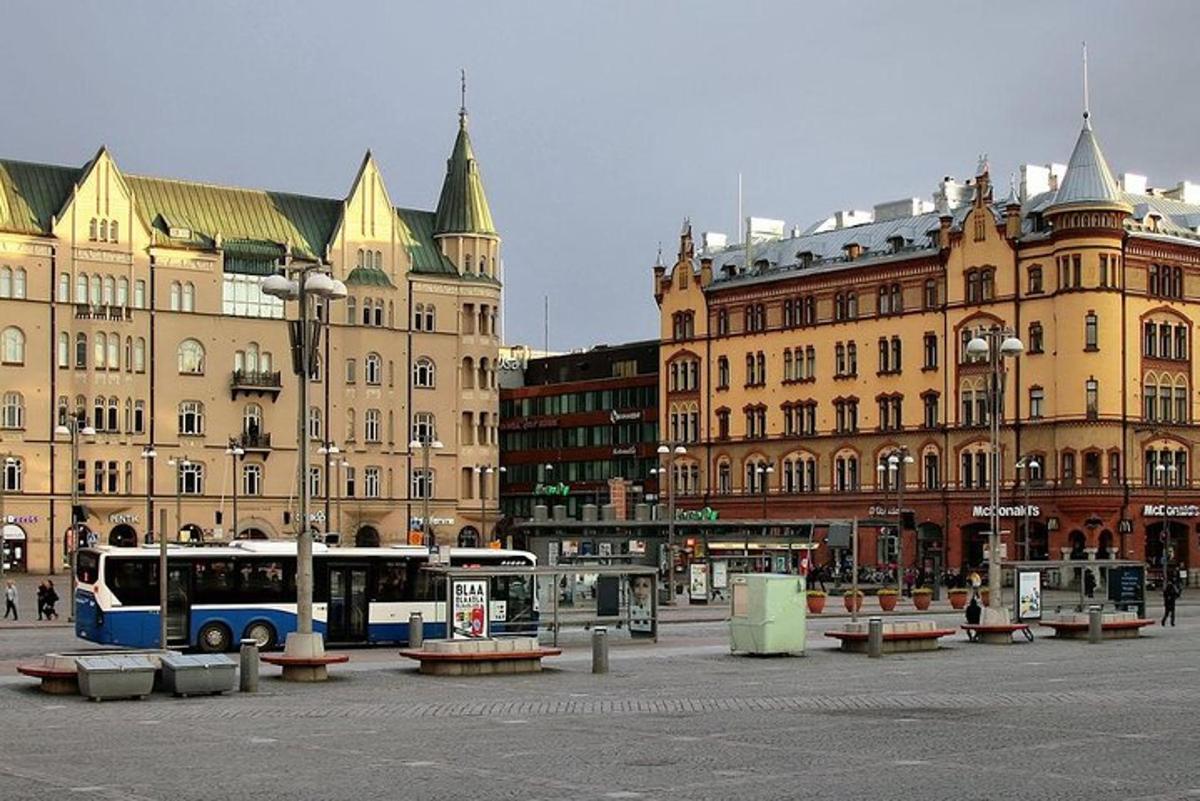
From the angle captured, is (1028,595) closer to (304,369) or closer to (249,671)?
(304,369)

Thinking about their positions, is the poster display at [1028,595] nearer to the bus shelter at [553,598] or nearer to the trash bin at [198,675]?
the bus shelter at [553,598]

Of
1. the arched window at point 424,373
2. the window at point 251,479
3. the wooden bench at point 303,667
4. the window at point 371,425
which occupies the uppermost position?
the arched window at point 424,373

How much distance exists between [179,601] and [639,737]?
75.4ft

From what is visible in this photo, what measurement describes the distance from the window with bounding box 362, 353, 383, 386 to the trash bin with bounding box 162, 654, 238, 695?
88.1 m

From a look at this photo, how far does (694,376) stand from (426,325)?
55.7 feet

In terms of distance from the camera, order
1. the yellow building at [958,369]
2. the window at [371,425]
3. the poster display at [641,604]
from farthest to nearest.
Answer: the window at [371,425]
the yellow building at [958,369]
the poster display at [641,604]

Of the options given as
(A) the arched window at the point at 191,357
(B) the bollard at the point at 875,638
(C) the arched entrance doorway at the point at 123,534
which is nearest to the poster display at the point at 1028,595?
(B) the bollard at the point at 875,638

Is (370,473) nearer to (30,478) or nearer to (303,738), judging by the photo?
(30,478)

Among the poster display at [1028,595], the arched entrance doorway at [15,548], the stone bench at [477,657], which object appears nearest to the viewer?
the stone bench at [477,657]

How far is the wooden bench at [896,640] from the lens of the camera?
145 feet

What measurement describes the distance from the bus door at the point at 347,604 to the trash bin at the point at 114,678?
1577cm

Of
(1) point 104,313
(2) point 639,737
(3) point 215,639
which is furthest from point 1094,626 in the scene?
(1) point 104,313

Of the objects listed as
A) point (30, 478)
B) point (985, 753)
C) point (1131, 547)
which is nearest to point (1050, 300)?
point (1131, 547)

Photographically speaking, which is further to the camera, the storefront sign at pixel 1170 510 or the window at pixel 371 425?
the window at pixel 371 425
